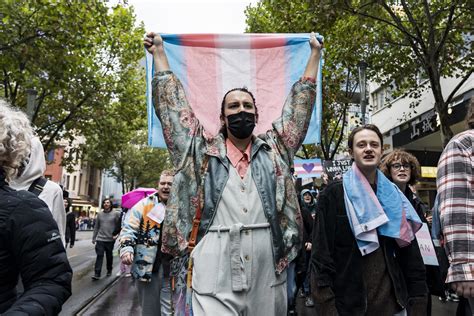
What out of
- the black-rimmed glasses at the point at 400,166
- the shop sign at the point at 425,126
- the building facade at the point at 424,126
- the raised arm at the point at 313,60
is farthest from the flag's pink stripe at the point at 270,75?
the shop sign at the point at 425,126

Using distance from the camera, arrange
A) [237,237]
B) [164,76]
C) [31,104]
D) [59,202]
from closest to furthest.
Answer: [237,237] → [164,76] → [59,202] → [31,104]

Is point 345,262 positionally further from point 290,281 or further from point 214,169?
point 214,169

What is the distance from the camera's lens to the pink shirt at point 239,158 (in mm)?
2760

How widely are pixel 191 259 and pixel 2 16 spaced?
11.1 metres

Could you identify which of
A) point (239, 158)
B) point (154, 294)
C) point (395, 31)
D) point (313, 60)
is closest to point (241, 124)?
point (239, 158)

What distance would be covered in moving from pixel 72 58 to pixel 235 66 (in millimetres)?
9897

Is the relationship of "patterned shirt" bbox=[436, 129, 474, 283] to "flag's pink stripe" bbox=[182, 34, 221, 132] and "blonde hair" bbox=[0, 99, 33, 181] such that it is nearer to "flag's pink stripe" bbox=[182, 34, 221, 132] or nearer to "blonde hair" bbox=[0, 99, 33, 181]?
"flag's pink stripe" bbox=[182, 34, 221, 132]

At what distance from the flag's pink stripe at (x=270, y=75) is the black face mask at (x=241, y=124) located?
70cm

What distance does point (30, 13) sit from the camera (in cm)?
1145

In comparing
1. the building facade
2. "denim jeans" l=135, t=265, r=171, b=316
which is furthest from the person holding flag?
the building facade

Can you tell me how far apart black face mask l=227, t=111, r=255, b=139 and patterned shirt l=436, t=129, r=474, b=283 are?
3.77 feet

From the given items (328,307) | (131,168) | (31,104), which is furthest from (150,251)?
(131,168)

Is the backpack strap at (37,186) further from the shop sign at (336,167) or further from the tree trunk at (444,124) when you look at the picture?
the shop sign at (336,167)

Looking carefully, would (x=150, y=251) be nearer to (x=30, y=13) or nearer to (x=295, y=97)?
(x=295, y=97)
